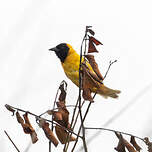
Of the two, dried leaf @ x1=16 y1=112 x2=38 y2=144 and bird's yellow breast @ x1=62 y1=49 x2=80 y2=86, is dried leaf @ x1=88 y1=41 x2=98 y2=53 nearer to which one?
dried leaf @ x1=16 y1=112 x2=38 y2=144

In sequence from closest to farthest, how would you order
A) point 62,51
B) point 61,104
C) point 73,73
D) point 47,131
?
point 47,131 → point 61,104 → point 73,73 → point 62,51

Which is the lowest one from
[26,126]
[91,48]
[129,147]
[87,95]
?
[129,147]

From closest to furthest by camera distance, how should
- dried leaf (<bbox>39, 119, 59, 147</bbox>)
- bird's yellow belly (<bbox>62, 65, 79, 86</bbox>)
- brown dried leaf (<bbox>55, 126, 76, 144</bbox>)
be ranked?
dried leaf (<bbox>39, 119, 59, 147</bbox>) → brown dried leaf (<bbox>55, 126, 76, 144</bbox>) → bird's yellow belly (<bbox>62, 65, 79, 86</bbox>)

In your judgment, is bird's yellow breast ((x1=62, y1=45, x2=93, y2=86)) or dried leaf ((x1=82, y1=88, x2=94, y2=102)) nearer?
dried leaf ((x1=82, y1=88, x2=94, y2=102))

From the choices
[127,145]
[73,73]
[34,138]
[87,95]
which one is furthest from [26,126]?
[73,73]

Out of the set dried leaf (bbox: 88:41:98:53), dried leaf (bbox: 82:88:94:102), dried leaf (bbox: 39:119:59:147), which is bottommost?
dried leaf (bbox: 39:119:59:147)

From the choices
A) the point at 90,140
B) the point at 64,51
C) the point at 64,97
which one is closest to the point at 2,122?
the point at 90,140

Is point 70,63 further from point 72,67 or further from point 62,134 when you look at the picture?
point 62,134

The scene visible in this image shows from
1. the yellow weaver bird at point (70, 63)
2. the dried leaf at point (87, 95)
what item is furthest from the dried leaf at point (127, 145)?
the yellow weaver bird at point (70, 63)

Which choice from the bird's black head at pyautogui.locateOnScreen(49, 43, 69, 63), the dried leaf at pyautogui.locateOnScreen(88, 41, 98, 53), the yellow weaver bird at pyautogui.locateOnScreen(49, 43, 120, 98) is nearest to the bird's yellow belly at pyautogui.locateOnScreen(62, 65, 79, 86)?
the yellow weaver bird at pyautogui.locateOnScreen(49, 43, 120, 98)

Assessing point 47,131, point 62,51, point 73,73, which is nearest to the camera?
point 47,131

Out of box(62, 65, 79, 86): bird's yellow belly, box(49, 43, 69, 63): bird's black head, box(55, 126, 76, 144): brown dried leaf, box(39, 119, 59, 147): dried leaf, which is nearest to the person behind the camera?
box(39, 119, 59, 147): dried leaf

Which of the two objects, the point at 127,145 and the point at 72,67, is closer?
the point at 127,145

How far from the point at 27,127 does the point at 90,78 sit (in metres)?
0.33
